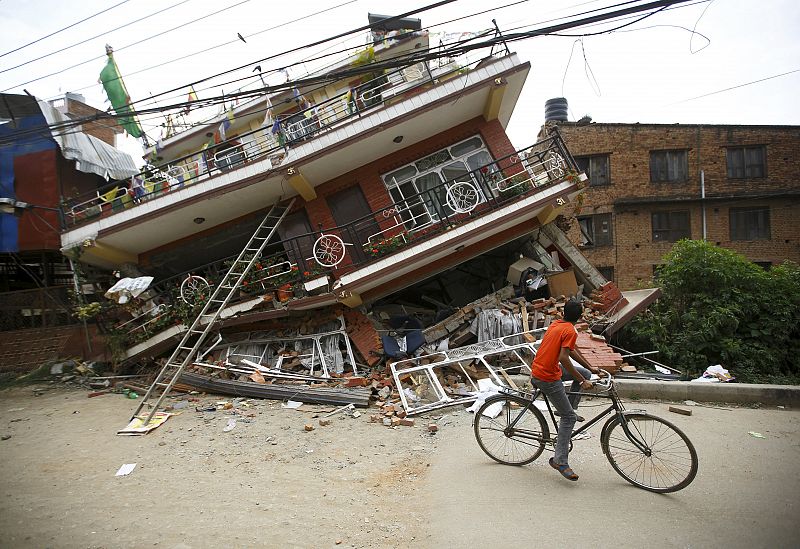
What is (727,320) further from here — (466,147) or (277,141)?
(277,141)

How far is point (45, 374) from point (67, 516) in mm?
8180

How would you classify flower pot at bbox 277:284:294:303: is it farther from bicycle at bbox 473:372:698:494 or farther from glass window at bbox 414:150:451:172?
bicycle at bbox 473:372:698:494

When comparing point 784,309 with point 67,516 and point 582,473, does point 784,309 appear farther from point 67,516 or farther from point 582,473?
point 67,516

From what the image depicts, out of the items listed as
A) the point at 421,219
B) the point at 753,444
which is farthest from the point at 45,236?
the point at 753,444

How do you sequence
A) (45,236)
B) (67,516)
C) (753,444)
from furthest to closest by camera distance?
(45,236) < (753,444) < (67,516)

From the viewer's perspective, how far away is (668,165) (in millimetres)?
20984

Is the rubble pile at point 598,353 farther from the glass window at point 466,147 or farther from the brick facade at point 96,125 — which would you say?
the brick facade at point 96,125

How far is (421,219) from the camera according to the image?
11.6 m

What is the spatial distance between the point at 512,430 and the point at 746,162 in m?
23.6

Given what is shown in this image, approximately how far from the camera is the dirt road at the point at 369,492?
358cm

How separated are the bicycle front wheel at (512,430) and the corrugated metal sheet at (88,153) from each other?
41.1 ft

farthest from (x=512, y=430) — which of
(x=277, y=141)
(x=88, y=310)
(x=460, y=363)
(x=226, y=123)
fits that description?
(x=226, y=123)

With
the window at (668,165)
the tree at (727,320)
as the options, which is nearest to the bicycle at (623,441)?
the tree at (727,320)

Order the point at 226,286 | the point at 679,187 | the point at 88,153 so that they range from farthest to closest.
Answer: the point at 679,187 < the point at 88,153 < the point at 226,286
